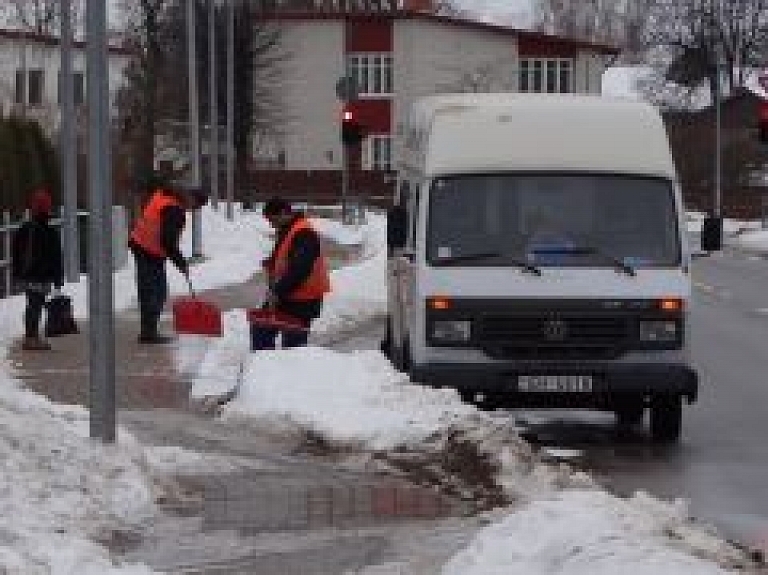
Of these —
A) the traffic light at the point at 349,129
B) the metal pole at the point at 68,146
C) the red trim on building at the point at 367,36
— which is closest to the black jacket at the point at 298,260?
the metal pole at the point at 68,146

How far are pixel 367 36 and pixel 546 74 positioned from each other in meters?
8.72

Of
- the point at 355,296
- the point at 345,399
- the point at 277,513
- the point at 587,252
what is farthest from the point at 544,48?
the point at 277,513

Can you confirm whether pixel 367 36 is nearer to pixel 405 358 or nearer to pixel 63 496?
pixel 405 358

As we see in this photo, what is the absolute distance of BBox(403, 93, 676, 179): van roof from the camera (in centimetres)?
1530

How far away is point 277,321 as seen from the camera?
17281mm

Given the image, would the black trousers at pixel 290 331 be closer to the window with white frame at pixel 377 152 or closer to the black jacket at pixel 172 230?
the black jacket at pixel 172 230

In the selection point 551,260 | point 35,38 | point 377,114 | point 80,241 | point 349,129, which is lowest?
point 80,241

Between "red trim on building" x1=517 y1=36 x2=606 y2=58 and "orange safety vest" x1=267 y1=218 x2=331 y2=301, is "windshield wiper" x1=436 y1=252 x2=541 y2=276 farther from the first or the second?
"red trim on building" x1=517 y1=36 x2=606 y2=58

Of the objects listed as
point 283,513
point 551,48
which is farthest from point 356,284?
point 551,48

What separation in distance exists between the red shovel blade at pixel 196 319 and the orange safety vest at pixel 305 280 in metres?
3.05

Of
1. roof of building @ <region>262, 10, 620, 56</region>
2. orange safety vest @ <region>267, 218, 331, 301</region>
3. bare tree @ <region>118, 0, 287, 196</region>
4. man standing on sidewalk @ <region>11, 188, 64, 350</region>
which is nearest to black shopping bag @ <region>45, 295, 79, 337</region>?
man standing on sidewalk @ <region>11, 188, 64, 350</region>

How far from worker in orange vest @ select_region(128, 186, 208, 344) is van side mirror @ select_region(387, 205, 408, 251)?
5.01 metres

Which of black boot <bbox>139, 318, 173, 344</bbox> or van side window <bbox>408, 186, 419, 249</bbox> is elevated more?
van side window <bbox>408, 186, 419, 249</bbox>

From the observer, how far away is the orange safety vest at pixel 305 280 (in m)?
16.9
